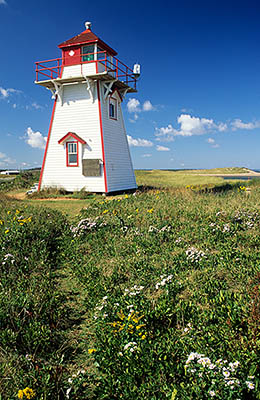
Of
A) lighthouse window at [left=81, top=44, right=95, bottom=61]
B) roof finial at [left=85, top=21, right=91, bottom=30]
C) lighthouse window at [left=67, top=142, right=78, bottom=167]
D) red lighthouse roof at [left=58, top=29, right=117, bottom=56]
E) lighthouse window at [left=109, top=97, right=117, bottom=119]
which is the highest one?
roof finial at [left=85, top=21, right=91, bottom=30]

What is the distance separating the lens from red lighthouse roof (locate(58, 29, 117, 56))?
2167 centimetres

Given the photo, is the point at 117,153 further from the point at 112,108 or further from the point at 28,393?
the point at 28,393

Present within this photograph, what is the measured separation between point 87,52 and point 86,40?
2.56 feet

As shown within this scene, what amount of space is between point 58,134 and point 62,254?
637 inches

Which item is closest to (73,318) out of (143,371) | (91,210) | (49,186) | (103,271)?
(103,271)

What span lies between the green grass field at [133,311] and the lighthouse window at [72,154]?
13.1 meters

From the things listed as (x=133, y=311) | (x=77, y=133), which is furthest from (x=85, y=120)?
(x=133, y=311)

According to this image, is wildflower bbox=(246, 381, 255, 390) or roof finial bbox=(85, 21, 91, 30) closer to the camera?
wildflower bbox=(246, 381, 255, 390)

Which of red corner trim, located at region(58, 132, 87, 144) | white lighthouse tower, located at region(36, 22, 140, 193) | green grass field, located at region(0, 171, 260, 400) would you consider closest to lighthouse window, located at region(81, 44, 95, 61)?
white lighthouse tower, located at region(36, 22, 140, 193)

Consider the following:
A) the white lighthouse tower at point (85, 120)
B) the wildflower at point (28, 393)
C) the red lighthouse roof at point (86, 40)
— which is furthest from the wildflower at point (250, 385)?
the red lighthouse roof at point (86, 40)

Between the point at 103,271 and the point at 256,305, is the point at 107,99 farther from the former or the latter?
the point at 256,305

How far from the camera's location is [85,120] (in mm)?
22312

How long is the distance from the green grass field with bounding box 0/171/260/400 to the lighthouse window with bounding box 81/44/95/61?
1590cm

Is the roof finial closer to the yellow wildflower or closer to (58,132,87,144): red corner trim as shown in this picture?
(58,132,87,144): red corner trim
